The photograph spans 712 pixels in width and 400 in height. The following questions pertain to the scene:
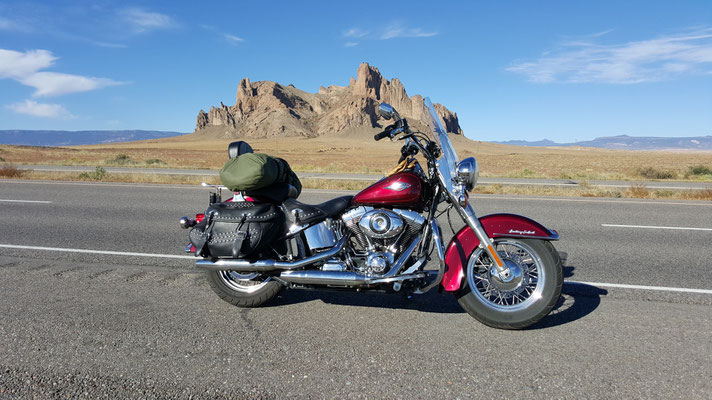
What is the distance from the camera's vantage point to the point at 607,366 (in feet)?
10.3

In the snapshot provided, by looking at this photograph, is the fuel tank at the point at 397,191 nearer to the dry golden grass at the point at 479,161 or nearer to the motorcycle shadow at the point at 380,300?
the motorcycle shadow at the point at 380,300

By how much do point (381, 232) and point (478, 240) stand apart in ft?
2.58

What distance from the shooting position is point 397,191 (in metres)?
3.72

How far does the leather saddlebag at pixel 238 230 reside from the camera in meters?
3.82

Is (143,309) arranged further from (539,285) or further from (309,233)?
(539,285)

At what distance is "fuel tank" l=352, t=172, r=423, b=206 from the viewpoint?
3.72 m

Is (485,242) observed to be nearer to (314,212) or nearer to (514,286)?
(514,286)

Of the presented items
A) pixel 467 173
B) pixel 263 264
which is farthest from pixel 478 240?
pixel 263 264

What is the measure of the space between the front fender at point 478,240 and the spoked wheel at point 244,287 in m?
1.49

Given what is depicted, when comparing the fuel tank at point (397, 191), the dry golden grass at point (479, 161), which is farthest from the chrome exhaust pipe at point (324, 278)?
the dry golden grass at point (479, 161)

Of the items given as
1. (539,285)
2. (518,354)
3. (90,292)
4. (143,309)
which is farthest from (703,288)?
(90,292)

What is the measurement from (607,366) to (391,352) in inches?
56.3

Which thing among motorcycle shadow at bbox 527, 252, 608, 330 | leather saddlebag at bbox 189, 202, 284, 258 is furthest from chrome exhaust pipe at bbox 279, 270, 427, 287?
motorcycle shadow at bbox 527, 252, 608, 330

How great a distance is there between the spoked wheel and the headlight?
180cm
